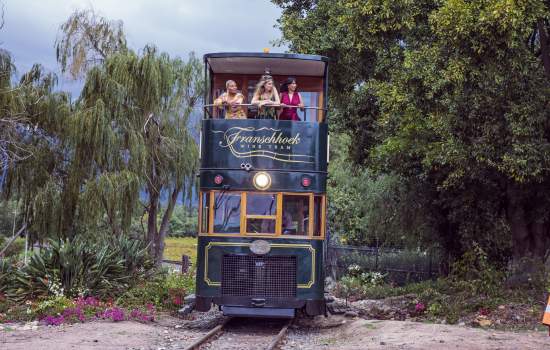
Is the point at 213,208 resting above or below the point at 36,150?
below

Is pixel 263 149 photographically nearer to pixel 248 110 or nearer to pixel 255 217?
pixel 248 110

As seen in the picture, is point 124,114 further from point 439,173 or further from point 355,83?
point 439,173

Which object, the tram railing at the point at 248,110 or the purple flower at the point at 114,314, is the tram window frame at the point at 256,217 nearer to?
the tram railing at the point at 248,110

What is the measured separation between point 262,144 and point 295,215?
140 cm

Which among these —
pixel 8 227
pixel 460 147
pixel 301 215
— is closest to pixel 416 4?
pixel 460 147

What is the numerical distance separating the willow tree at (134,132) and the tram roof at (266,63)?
300 inches

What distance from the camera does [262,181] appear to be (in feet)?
43.1

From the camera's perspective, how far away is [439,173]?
1844 cm

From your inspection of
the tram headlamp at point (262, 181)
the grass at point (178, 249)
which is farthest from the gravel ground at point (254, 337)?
the grass at point (178, 249)

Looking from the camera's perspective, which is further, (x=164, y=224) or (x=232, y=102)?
(x=164, y=224)

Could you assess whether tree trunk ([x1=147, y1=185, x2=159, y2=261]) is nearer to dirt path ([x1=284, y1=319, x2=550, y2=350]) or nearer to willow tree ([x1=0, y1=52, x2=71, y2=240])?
willow tree ([x1=0, y1=52, x2=71, y2=240])

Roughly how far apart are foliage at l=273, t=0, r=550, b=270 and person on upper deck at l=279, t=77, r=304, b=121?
2655 mm

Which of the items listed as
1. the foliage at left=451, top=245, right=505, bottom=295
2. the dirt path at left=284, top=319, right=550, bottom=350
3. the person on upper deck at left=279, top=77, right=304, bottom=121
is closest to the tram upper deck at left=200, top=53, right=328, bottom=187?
the person on upper deck at left=279, top=77, right=304, bottom=121

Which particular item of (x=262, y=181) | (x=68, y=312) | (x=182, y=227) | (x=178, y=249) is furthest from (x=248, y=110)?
(x=182, y=227)
